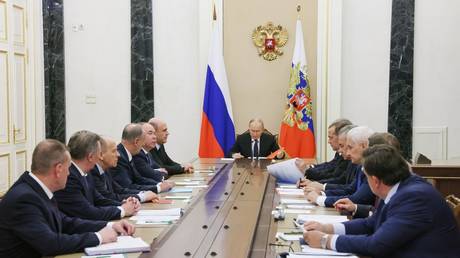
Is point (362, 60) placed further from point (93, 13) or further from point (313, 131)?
point (93, 13)

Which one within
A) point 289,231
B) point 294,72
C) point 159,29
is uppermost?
point 159,29

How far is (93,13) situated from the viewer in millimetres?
9141

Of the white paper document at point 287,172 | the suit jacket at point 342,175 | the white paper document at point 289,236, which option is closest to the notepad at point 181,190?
the white paper document at point 287,172

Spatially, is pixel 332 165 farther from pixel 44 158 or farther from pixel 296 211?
pixel 44 158

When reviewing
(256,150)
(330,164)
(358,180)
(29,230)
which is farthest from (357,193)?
(256,150)

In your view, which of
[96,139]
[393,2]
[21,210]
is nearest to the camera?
[21,210]

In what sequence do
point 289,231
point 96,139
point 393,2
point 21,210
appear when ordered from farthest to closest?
1. point 393,2
2. point 96,139
3. point 289,231
4. point 21,210

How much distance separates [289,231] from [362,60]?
584 centimetres

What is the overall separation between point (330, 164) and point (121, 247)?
3486 mm

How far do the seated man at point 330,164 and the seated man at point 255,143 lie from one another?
1415mm

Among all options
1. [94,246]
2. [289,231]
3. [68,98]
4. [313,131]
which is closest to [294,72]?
[313,131]

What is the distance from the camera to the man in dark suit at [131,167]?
5.14 meters

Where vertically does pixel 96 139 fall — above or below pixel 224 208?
above

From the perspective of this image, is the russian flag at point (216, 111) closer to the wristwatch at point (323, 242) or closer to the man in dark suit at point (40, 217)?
the man in dark suit at point (40, 217)
